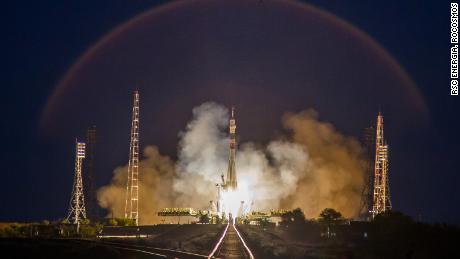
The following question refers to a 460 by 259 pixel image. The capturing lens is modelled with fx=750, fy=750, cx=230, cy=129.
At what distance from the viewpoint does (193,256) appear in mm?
45688

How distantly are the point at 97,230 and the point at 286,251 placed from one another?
3706 centimetres

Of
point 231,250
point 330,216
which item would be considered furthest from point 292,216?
point 231,250

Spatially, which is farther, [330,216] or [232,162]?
[232,162]

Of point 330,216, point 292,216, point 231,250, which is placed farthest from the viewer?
point 292,216

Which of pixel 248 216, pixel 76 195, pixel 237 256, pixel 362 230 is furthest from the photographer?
pixel 248 216

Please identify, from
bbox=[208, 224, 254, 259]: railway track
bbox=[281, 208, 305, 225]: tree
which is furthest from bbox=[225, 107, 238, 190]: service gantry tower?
bbox=[208, 224, 254, 259]: railway track

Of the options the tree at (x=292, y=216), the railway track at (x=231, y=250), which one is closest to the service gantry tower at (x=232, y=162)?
the tree at (x=292, y=216)

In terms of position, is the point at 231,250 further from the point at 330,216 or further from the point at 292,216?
the point at 292,216

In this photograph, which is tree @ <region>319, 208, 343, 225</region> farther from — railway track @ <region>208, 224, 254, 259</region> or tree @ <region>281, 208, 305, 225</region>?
railway track @ <region>208, 224, 254, 259</region>

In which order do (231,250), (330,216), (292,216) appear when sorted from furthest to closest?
(292,216), (330,216), (231,250)

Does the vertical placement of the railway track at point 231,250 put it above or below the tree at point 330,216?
below

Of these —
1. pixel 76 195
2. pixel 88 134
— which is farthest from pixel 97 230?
pixel 88 134

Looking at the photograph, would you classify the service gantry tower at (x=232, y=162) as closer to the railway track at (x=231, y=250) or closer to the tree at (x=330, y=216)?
the tree at (x=330, y=216)

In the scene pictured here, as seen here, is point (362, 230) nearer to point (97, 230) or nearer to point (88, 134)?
point (97, 230)
